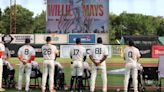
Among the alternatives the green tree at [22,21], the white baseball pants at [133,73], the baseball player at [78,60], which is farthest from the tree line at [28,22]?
the white baseball pants at [133,73]

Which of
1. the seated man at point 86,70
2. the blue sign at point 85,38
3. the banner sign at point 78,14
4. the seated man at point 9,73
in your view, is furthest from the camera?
the banner sign at point 78,14

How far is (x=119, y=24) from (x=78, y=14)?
77.3m

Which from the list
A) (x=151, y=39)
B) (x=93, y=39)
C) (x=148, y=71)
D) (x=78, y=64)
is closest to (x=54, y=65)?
(x=78, y=64)

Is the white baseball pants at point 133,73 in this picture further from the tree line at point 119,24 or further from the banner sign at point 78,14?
the tree line at point 119,24

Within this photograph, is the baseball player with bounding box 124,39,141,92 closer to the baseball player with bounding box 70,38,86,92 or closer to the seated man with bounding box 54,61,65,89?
the baseball player with bounding box 70,38,86,92

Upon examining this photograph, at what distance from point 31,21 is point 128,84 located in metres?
76.7

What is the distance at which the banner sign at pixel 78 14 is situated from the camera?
34.1 meters

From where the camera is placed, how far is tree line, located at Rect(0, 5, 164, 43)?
285 feet

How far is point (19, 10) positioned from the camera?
9662 cm

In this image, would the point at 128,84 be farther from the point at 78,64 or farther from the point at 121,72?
the point at 121,72

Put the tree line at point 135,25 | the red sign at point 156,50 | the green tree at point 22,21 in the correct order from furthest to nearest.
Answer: the tree line at point 135,25
the green tree at point 22,21
the red sign at point 156,50

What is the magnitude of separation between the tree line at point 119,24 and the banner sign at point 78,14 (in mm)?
45893

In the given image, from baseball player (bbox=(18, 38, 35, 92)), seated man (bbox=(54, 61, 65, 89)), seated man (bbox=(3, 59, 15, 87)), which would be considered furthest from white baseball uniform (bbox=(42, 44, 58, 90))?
seated man (bbox=(3, 59, 15, 87))

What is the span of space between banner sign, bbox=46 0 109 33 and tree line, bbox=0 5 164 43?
4589cm
